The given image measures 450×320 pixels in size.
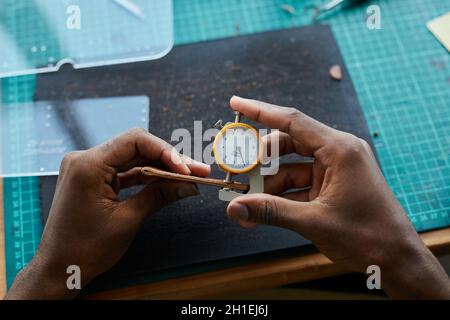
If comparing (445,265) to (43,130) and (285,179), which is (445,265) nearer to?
(285,179)

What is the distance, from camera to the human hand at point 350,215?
1312 millimetres

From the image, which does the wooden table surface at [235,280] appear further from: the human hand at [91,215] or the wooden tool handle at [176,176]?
the wooden tool handle at [176,176]

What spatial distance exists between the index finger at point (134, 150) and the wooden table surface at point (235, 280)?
0.39 m

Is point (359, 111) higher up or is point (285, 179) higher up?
point (359, 111)

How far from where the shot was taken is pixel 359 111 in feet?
6.13

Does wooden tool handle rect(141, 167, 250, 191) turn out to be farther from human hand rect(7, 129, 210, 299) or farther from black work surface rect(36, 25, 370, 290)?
black work surface rect(36, 25, 370, 290)

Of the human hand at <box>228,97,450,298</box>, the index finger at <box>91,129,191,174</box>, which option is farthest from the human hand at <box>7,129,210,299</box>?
the human hand at <box>228,97,450,298</box>

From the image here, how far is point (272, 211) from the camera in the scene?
1.30 m

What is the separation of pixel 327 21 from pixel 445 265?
1.11 meters

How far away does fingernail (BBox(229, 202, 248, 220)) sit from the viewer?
4.23 ft

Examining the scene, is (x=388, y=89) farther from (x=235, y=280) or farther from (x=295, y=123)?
(x=235, y=280)

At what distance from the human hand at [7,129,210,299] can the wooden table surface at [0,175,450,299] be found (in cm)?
17

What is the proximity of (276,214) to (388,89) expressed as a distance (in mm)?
932

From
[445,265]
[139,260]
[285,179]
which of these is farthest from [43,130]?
[445,265]
